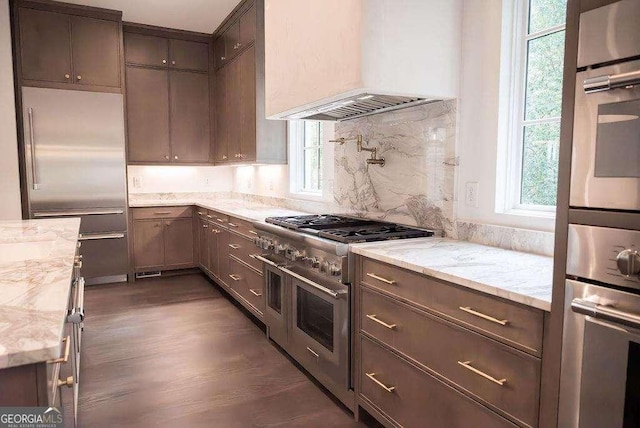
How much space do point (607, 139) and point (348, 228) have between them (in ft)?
5.56

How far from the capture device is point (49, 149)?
176 inches

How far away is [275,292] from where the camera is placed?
10.1 feet

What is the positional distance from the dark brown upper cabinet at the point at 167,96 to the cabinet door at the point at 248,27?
1.15 metres

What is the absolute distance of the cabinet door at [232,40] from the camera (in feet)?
15.1

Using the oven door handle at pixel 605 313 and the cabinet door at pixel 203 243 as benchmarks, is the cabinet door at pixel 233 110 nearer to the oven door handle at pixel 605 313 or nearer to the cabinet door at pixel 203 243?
the cabinet door at pixel 203 243

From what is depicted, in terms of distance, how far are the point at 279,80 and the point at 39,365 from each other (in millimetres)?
2499

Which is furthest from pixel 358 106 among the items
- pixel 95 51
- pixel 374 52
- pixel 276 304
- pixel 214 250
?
pixel 95 51

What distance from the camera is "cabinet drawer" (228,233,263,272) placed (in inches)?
136

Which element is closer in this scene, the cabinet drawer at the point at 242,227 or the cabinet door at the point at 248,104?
the cabinet drawer at the point at 242,227

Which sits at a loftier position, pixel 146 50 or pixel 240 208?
pixel 146 50

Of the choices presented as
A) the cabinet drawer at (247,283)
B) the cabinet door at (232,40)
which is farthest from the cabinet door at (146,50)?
the cabinet drawer at (247,283)

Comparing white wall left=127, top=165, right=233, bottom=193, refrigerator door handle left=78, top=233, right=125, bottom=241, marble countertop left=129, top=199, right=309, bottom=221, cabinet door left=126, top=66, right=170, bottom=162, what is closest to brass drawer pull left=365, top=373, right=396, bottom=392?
marble countertop left=129, top=199, right=309, bottom=221

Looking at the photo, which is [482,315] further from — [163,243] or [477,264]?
[163,243]

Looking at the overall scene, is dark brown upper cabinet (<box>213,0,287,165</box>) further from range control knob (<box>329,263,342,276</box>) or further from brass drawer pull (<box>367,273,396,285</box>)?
brass drawer pull (<box>367,273,396,285</box>)
